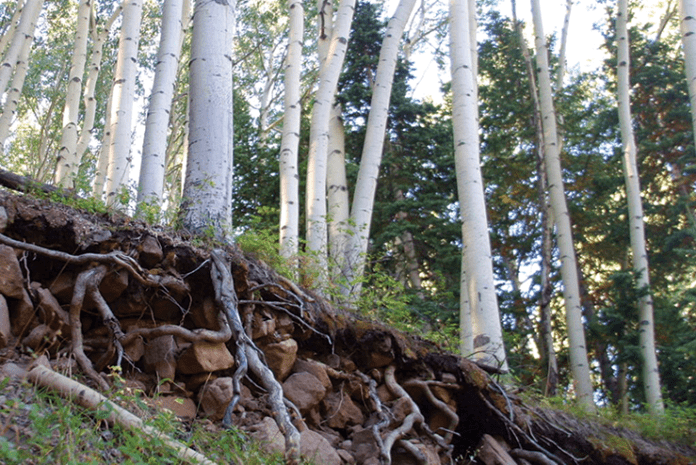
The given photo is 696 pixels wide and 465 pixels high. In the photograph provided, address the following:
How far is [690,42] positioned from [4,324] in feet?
34.8

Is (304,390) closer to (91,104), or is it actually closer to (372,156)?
(372,156)

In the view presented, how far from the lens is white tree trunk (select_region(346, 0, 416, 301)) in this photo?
7.51 m

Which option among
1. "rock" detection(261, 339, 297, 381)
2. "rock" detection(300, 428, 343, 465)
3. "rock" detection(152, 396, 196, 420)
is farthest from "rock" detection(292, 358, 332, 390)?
"rock" detection(152, 396, 196, 420)

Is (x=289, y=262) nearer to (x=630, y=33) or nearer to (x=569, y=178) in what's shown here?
(x=569, y=178)

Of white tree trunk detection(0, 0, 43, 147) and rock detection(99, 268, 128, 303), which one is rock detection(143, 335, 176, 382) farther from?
white tree trunk detection(0, 0, 43, 147)

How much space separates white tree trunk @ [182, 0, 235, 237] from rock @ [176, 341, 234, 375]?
3.32 feet

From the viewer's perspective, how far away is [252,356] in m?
4.02

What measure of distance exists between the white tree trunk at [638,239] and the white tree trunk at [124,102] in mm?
8208

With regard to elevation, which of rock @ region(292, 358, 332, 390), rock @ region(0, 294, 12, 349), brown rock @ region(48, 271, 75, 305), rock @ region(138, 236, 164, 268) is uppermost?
rock @ region(138, 236, 164, 268)

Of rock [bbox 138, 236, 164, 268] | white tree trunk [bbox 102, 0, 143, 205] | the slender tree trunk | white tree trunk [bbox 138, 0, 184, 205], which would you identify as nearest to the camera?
rock [bbox 138, 236, 164, 268]

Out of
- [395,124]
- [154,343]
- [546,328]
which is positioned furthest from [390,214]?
[154,343]

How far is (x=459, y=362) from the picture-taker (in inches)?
214

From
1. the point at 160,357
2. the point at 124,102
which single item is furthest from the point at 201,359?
the point at 124,102

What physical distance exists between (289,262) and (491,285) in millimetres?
2334
